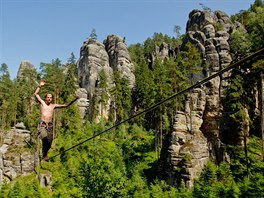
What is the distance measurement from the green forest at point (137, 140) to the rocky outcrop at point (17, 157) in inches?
54.8

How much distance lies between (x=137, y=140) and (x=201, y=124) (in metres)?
14.0

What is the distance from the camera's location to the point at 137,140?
167ft

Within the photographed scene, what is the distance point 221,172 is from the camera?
1257 inches

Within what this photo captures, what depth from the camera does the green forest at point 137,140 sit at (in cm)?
2820

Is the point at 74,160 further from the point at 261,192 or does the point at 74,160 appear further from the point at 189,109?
the point at 261,192

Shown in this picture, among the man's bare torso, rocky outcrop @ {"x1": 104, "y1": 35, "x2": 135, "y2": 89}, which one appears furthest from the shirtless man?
rocky outcrop @ {"x1": 104, "y1": 35, "x2": 135, "y2": 89}

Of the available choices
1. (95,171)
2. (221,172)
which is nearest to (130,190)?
(95,171)

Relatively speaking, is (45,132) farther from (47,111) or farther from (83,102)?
(83,102)

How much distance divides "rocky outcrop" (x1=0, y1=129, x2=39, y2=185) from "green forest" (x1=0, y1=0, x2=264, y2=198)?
1.39 metres

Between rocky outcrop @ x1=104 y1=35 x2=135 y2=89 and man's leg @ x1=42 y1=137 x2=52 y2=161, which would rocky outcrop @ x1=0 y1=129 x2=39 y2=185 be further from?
rocky outcrop @ x1=104 y1=35 x2=135 y2=89

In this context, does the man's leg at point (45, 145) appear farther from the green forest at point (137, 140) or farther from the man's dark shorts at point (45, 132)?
the green forest at point (137, 140)

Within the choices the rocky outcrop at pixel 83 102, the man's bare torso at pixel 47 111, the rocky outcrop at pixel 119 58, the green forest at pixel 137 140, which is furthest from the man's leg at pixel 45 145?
the rocky outcrop at pixel 119 58

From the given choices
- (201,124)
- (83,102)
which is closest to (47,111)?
(201,124)

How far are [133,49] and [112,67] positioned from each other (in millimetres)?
22982
